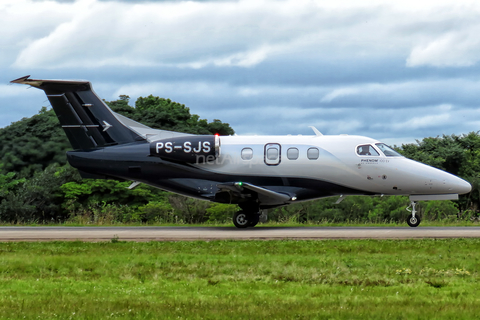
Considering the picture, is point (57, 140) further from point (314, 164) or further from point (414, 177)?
point (414, 177)

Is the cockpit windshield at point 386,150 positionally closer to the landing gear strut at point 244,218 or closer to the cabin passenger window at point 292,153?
the cabin passenger window at point 292,153

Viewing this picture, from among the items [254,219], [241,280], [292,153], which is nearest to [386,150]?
[292,153]

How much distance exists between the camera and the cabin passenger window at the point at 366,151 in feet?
76.7

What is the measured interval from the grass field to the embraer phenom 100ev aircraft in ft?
24.4

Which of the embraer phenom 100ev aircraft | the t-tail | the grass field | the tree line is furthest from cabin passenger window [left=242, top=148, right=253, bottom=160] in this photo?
the grass field

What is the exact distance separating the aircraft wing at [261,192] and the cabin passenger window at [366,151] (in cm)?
325

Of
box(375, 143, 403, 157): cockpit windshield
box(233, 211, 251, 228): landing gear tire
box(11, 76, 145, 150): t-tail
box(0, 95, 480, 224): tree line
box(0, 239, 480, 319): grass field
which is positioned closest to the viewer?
box(0, 239, 480, 319): grass field

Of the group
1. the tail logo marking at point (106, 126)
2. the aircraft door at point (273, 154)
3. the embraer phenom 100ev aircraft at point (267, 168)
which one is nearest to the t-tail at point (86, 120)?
the tail logo marking at point (106, 126)

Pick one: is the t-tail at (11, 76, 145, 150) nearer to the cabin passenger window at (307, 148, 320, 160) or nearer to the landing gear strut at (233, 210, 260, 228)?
the landing gear strut at (233, 210, 260, 228)

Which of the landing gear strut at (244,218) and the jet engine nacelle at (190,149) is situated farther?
the landing gear strut at (244,218)

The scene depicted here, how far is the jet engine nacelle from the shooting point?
918 inches

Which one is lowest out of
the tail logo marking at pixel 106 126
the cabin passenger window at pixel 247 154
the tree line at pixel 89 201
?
the tree line at pixel 89 201

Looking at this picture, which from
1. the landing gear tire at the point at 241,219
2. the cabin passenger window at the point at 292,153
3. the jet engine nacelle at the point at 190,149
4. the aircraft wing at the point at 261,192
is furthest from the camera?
the landing gear tire at the point at 241,219

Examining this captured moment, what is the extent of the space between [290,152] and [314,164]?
1.07m
